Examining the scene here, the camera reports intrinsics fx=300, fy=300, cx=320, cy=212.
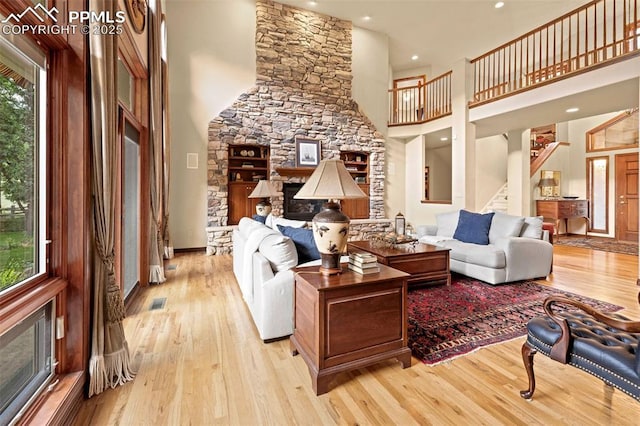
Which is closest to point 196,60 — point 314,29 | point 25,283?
point 314,29

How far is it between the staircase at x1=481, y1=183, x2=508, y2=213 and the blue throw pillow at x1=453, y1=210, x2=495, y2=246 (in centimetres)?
451

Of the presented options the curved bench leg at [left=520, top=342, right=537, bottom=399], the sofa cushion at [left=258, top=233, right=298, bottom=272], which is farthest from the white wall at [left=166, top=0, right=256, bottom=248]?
the curved bench leg at [left=520, top=342, right=537, bottom=399]

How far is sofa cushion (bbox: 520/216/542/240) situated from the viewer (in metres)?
4.04

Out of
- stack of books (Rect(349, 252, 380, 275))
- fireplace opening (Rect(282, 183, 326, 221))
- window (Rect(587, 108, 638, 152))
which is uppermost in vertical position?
window (Rect(587, 108, 638, 152))

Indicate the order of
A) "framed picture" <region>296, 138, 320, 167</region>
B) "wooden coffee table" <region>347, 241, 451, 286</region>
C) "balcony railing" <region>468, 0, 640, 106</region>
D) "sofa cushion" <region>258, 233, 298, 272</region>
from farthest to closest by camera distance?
"framed picture" <region>296, 138, 320, 167</region> → "balcony railing" <region>468, 0, 640, 106</region> → "wooden coffee table" <region>347, 241, 451, 286</region> → "sofa cushion" <region>258, 233, 298, 272</region>

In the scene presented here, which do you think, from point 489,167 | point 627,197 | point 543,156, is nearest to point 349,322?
point 489,167

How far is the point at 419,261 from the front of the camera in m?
3.56

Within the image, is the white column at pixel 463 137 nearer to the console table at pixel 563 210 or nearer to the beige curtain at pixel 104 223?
the console table at pixel 563 210

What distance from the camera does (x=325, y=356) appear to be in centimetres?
177

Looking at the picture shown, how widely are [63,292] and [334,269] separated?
4.99ft

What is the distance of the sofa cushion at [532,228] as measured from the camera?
404 cm

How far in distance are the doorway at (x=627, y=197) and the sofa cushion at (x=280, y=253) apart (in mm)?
9332

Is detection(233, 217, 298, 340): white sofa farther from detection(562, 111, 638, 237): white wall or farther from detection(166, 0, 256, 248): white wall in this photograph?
detection(562, 111, 638, 237): white wall

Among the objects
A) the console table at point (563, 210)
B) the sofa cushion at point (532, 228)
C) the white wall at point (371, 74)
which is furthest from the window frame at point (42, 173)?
the console table at point (563, 210)
